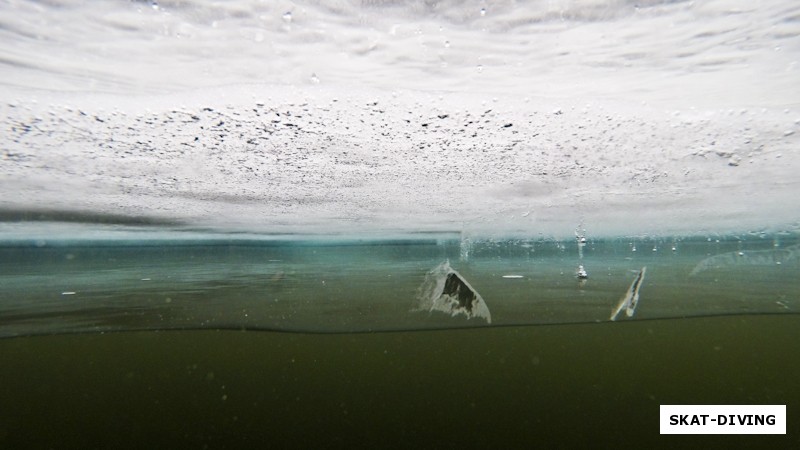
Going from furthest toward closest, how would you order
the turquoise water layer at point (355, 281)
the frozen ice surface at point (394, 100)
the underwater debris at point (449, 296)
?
the turquoise water layer at point (355, 281), the underwater debris at point (449, 296), the frozen ice surface at point (394, 100)

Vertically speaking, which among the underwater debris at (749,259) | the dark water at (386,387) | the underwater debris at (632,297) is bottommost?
the dark water at (386,387)

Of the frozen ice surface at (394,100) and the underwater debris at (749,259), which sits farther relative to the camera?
the underwater debris at (749,259)

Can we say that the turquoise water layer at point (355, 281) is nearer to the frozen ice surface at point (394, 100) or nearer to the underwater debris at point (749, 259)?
the underwater debris at point (749, 259)

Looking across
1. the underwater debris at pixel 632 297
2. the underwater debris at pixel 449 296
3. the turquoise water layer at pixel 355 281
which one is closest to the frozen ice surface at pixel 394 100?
the underwater debris at pixel 449 296

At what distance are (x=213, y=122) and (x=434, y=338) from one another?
790 inches

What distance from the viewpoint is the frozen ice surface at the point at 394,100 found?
3939mm

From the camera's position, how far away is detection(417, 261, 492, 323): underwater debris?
13.3m

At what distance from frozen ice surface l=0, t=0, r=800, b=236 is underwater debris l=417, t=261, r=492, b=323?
457 centimetres

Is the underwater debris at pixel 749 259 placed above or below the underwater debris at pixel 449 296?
above

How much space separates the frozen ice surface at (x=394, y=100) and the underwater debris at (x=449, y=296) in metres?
4.57

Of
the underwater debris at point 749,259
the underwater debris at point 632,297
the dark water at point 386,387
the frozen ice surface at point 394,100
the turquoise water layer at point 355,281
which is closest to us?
the frozen ice surface at point 394,100

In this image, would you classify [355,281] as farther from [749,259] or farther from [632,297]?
[749,259]

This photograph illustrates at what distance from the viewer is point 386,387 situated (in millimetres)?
17078

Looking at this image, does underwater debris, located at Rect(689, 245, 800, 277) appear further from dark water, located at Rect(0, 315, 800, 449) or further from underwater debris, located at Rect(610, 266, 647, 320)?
dark water, located at Rect(0, 315, 800, 449)
